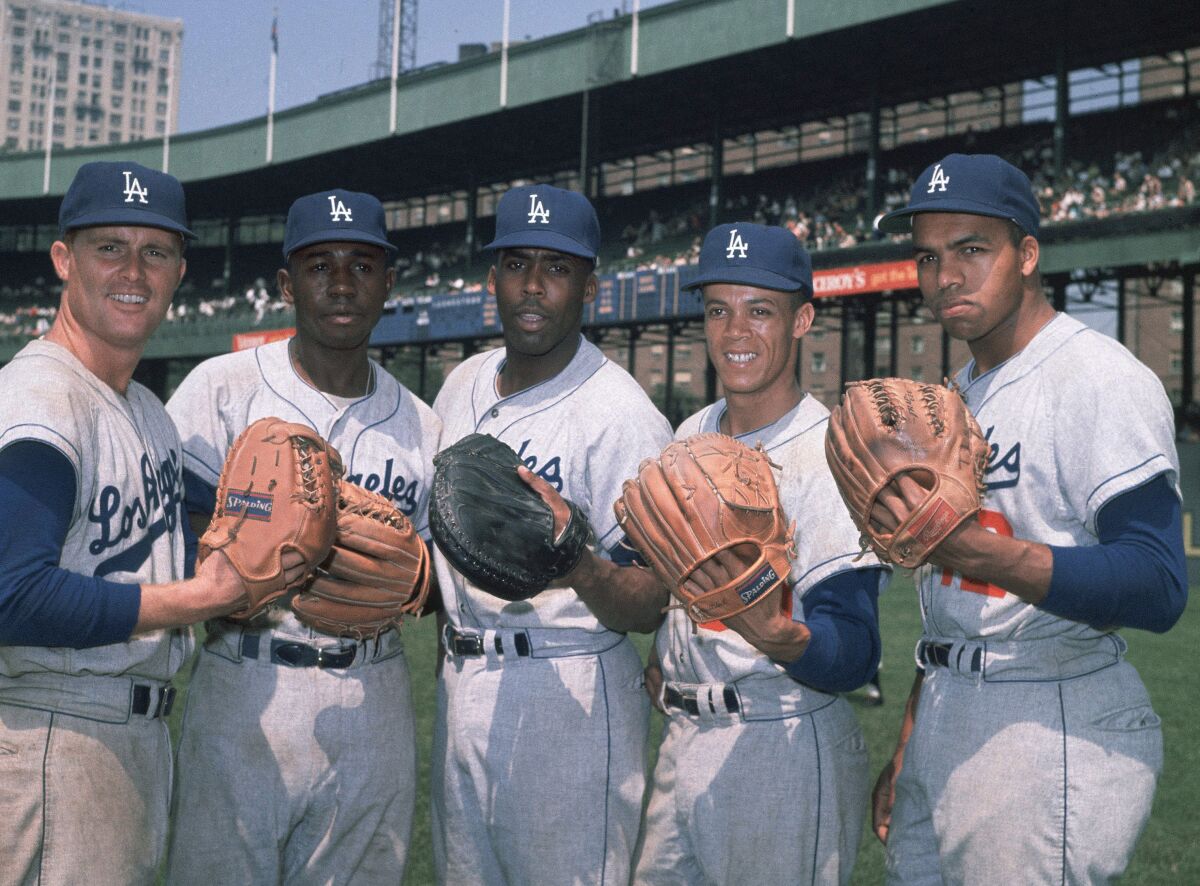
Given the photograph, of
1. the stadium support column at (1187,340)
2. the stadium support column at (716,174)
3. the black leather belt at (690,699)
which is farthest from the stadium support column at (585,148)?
the black leather belt at (690,699)

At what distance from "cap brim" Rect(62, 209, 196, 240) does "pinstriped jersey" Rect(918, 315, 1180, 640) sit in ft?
6.56

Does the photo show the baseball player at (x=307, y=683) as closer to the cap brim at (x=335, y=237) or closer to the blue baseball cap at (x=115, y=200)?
the cap brim at (x=335, y=237)

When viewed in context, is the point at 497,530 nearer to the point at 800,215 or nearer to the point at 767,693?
the point at 767,693

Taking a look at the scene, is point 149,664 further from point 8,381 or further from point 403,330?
point 403,330

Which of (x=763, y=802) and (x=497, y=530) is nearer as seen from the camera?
(x=497, y=530)

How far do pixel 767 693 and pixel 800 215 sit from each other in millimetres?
23700

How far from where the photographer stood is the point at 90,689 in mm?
2582

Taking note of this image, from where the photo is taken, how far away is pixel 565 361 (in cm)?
335

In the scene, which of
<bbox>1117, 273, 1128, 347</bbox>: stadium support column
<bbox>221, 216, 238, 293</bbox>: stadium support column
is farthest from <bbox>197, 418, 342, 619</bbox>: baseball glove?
<bbox>221, 216, 238, 293</bbox>: stadium support column

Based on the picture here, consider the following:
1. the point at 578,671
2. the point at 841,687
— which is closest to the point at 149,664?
the point at 578,671

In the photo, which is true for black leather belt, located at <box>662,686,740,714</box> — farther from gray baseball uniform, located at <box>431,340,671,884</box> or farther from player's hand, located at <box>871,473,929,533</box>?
player's hand, located at <box>871,473,929,533</box>

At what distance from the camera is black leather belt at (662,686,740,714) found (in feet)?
9.48

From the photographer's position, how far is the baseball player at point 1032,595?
93.7 inches

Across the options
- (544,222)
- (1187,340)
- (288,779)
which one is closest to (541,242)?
(544,222)
